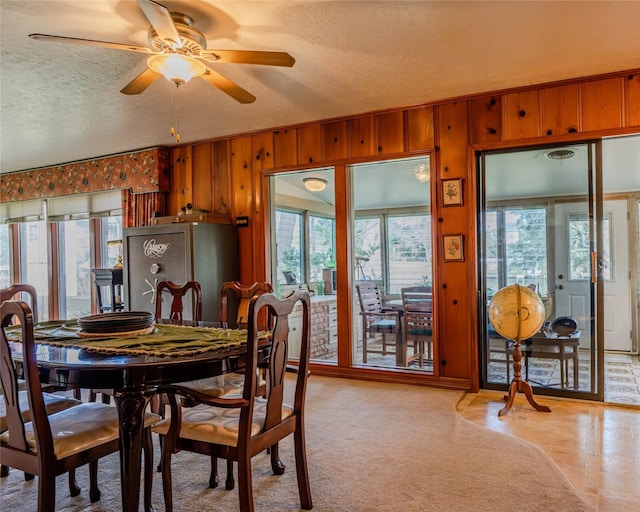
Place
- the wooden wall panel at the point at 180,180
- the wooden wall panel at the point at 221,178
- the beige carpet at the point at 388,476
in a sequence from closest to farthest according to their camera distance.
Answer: the beige carpet at the point at 388,476 → the wooden wall panel at the point at 221,178 → the wooden wall panel at the point at 180,180

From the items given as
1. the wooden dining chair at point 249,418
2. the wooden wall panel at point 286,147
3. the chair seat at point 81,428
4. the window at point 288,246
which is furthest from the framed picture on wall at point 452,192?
the chair seat at point 81,428

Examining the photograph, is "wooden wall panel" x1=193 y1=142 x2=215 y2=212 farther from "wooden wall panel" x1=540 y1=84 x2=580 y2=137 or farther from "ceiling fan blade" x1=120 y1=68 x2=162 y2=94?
"wooden wall panel" x1=540 y1=84 x2=580 y2=137

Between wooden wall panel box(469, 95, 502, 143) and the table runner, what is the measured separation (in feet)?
8.63

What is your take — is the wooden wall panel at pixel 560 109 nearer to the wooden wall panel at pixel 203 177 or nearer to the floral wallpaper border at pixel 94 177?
the wooden wall panel at pixel 203 177

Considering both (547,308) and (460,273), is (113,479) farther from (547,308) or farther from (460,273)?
(547,308)

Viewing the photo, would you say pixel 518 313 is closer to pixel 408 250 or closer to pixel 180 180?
pixel 408 250

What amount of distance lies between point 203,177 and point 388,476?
151 inches

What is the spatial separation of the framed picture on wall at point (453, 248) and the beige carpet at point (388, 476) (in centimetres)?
131

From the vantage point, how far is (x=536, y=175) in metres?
3.68

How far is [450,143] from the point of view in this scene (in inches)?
152

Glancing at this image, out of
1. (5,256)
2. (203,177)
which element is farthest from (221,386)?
(5,256)

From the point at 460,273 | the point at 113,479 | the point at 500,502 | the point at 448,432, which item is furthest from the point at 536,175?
the point at 113,479

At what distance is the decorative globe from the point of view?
3229 millimetres

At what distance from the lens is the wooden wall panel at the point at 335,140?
4305 millimetres
